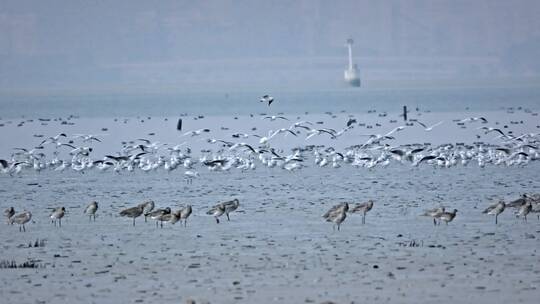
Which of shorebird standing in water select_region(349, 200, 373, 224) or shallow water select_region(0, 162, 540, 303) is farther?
shorebird standing in water select_region(349, 200, 373, 224)

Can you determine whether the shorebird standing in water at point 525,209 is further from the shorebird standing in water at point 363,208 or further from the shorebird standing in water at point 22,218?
the shorebird standing in water at point 22,218

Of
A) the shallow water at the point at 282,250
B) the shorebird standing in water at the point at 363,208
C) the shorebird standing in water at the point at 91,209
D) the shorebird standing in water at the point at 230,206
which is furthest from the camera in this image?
the shorebird standing in water at the point at 91,209

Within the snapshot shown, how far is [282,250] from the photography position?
53.9ft

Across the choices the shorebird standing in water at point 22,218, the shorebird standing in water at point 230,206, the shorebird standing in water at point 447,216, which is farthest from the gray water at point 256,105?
the shorebird standing in water at point 22,218

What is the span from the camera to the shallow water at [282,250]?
1361 centimetres

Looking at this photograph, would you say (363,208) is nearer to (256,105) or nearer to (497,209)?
(497,209)

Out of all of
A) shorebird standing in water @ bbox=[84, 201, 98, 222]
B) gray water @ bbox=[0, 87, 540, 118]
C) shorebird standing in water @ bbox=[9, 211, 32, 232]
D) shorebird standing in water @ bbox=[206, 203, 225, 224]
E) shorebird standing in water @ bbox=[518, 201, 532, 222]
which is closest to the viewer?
shorebird standing in water @ bbox=[518, 201, 532, 222]

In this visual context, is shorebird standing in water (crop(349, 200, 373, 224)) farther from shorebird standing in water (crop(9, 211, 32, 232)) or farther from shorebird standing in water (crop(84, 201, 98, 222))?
shorebird standing in water (crop(9, 211, 32, 232))

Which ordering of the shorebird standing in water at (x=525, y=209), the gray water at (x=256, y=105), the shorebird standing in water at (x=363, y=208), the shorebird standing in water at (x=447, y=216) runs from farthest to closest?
the gray water at (x=256, y=105), the shorebird standing in water at (x=363, y=208), the shorebird standing in water at (x=525, y=209), the shorebird standing in water at (x=447, y=216)

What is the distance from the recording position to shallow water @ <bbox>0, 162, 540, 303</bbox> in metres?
13.6

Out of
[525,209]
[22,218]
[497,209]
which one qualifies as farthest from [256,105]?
[525,209]

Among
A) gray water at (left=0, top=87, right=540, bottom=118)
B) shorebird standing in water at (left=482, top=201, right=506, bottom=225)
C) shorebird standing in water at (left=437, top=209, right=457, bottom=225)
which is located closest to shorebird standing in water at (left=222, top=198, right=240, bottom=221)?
Result: shorebird standing in water at (left=437, top=209, right=457, bottom=225)

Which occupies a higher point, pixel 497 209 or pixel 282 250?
pixel 497 209

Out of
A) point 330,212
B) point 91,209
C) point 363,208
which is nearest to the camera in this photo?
point 330,212
